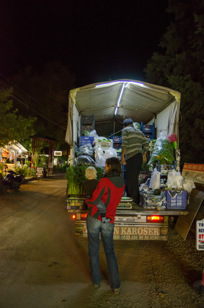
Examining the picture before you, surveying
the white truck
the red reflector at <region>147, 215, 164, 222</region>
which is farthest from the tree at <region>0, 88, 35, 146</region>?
the red reflector at <region>147, 215, 164, 222</region>

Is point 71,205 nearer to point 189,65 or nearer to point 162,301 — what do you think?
point 162,301

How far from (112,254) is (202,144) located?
33.1ft

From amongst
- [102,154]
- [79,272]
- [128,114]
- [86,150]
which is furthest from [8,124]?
[79,272]

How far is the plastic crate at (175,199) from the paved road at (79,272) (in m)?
0.96

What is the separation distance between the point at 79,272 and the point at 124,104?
6.27 m

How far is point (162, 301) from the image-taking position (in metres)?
3.61

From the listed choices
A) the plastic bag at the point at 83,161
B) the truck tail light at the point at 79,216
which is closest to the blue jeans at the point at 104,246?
the truck tail light at the point at 79,216

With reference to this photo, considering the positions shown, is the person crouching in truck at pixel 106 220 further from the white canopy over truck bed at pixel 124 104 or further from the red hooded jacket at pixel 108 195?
the white canopy over truck bed at pixel 124 104

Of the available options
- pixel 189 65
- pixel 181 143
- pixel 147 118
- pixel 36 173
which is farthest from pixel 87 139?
pixel 36 173

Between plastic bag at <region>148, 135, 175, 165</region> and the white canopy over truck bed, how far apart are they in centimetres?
37

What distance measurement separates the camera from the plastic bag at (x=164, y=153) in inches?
285

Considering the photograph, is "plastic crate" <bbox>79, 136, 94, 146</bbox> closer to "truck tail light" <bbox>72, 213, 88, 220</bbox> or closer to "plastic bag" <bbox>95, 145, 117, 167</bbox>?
"plastic bag" <bbox>95, 145, 117, 167</bbox>

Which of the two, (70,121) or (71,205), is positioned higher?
(70,121)

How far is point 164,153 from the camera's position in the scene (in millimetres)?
7262
